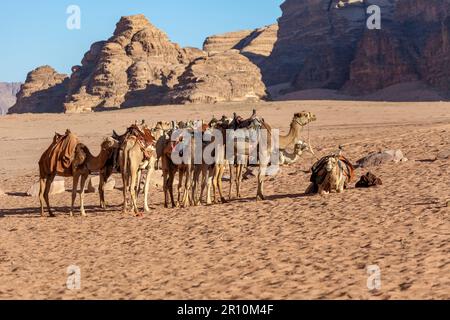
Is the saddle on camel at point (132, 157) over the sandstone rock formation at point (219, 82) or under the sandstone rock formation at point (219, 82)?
under

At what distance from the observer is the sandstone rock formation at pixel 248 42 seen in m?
145

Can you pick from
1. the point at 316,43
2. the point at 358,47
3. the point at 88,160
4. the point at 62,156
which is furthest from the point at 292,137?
the point at 316,43

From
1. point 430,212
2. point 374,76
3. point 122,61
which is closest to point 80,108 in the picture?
point 122,61

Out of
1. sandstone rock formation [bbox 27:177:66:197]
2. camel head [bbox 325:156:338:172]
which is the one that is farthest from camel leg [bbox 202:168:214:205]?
sandstone rock formation [bbox 27:177:66:197]

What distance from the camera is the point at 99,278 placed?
27.8 feet

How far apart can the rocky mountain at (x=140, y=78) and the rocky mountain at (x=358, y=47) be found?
23.0 meters

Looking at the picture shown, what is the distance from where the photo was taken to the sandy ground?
7.50 metres

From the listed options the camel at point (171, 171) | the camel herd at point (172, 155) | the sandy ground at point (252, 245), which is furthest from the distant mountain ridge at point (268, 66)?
the sandy ground at point (252, 245)

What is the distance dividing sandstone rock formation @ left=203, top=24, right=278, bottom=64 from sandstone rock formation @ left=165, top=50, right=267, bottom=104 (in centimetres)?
5876

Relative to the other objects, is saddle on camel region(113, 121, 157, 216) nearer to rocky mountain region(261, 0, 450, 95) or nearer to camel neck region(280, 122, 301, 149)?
camel neck region(280, 122, 301, 149)

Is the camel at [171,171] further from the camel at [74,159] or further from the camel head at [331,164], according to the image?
the camel head at [331,164]
